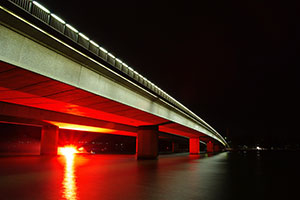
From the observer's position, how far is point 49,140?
117 ft

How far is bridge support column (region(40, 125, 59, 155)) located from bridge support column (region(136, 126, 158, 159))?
14.9 m

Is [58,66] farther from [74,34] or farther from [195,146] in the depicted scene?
[195,146]

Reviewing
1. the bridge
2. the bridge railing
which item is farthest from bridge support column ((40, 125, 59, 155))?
the bridge railing

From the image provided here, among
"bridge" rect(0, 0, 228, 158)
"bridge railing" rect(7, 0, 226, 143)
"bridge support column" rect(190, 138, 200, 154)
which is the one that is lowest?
"bridge support column" rect(190, 138, 200, 154)

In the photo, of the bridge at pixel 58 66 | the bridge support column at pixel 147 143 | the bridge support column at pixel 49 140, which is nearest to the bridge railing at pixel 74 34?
the bridge at pixel 58 66

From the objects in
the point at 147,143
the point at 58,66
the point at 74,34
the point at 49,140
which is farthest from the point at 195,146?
the point at 58,66

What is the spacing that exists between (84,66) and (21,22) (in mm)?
4422

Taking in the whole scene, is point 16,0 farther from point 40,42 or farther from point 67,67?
point 67,67

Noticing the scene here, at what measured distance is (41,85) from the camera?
1235 cm

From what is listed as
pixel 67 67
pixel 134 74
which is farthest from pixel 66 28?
pixel 134 74

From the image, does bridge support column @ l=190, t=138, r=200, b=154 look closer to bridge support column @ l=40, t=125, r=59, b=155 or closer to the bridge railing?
bridge support column @ l=40, t=125, r=59, b=155

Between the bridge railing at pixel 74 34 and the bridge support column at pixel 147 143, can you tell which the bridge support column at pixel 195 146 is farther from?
the bridge railing at pixel 74 34

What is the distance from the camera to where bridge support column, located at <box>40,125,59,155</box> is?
35062 millimetres

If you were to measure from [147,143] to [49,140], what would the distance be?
1706 centimetres
